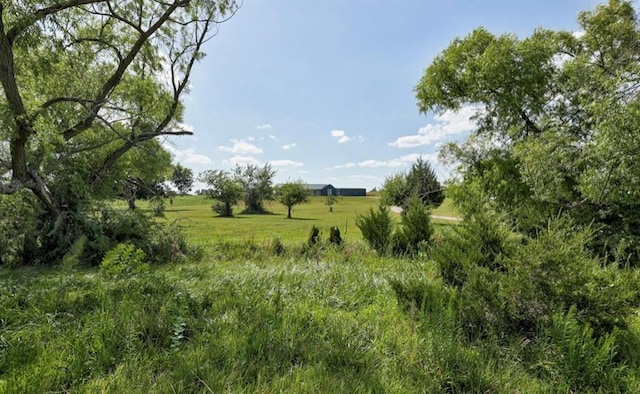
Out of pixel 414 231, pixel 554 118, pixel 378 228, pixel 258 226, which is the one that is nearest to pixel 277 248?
pixel 378 228

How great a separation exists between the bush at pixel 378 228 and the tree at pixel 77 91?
5583mm

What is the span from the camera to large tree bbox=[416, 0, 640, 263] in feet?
17.8

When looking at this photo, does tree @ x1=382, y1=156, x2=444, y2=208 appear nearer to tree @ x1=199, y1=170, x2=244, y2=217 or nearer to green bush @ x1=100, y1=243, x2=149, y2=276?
tree @ x1=199, y1=170, x2=244, y2=217

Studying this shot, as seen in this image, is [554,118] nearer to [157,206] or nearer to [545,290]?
[545,290]

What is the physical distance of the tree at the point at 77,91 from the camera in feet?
16.4

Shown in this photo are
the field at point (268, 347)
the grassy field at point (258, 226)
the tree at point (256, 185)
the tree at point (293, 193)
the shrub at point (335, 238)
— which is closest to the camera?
the field at point (268, 347)

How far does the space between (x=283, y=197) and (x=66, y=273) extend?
82.0 ft

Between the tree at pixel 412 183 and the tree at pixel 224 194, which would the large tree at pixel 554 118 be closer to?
the tree at pixel 412 183

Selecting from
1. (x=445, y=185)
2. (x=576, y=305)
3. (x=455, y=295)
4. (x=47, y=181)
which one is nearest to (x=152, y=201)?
(x=47, y=181)

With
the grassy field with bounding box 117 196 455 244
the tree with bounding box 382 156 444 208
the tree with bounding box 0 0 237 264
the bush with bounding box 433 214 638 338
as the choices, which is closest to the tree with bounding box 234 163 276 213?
the grassy field with bounding box 117 196 455 244

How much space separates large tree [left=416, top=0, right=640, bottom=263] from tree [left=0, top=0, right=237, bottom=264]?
23.8 ft

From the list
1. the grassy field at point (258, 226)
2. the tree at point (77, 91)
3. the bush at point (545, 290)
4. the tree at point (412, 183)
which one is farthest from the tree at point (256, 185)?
the bush at point (545, 290)

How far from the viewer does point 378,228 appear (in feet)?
27.3

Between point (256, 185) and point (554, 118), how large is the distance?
108 feet
